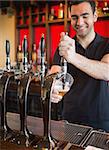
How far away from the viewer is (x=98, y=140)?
3.59 ft

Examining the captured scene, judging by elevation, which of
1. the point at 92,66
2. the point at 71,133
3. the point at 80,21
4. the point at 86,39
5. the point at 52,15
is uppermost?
the point at 52,15

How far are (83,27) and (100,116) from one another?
58 centimetres

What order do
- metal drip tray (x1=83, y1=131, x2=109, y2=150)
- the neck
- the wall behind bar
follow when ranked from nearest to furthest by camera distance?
metal drip tray (x1=83, y1=131, x2=109, y2=150), the neck, the wall behind bar

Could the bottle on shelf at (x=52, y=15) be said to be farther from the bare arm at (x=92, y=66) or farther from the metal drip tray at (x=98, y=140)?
the metal drip tray at (x=98, y=140)

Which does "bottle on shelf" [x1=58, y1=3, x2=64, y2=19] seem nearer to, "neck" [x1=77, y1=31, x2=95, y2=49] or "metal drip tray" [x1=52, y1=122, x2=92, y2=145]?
"neck" [x1=77, y1=31, x2=95, y2=49]

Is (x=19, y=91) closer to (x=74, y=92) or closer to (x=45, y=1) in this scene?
(x=74, y=92)

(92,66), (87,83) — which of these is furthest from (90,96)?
(92,66)

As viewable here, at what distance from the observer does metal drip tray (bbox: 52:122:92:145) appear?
1.10 m

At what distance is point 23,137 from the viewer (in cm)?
115

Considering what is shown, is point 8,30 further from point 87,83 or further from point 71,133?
point 71,133

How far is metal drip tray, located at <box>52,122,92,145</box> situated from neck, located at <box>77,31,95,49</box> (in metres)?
0.62

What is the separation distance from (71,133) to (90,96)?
1.50 ft

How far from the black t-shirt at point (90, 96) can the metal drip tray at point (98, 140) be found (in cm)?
40

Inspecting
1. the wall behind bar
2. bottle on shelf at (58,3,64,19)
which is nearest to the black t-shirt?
bottle on shelf at (58,3,64,19)
